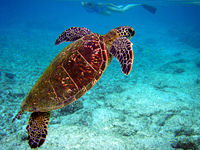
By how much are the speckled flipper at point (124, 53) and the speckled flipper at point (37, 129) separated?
152cm

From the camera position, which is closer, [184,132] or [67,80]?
[67,80]

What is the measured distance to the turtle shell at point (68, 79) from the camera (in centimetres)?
194

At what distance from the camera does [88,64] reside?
2.12 meters

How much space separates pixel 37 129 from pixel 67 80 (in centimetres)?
85

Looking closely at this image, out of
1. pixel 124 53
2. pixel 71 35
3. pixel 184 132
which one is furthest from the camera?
pixel 71 35

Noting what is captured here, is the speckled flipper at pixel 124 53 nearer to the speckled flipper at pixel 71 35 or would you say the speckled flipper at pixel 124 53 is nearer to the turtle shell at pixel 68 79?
the turtle shell at pixel 68 79

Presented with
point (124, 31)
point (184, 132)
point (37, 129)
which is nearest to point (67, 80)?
point (37, 129)

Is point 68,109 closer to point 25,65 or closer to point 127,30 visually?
point 127,30

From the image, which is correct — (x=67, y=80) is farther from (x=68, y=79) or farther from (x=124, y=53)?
(x=124, y=53)

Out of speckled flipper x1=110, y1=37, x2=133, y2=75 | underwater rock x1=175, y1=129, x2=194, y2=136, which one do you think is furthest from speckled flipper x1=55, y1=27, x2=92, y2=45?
underwater rock x1=175, y1=129, x2=194, y2=136

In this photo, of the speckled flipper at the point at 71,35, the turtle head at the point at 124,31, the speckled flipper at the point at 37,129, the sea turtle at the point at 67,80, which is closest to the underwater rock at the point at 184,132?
the sea turtle at the point at 67,80

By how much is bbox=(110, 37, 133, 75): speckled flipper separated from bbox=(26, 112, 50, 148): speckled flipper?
1522 mm

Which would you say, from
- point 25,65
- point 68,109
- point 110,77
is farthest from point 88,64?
point 25,65

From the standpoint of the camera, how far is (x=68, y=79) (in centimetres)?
200
